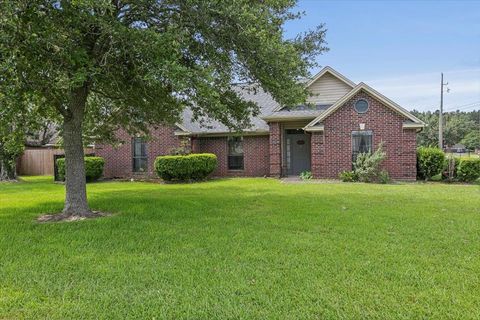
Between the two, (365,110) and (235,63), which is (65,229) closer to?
(235,63)

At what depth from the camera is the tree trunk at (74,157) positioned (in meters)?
9.11

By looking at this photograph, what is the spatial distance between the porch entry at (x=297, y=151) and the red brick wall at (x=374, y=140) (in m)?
2.36

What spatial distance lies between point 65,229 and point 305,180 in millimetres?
11983

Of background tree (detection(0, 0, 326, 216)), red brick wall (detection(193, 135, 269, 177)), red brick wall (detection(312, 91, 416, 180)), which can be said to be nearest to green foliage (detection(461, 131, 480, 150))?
red brick wall (detection(312, 91, 416, 180))

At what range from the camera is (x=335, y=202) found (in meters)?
10.6

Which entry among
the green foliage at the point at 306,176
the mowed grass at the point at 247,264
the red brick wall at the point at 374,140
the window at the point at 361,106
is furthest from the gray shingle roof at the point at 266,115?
the mowed grass at the point at 247,264

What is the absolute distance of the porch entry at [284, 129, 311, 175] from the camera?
2038 cm

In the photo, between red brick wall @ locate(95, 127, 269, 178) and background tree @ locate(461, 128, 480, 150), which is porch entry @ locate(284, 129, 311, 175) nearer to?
red brick wall @ locate(95, 127, 269, 178)

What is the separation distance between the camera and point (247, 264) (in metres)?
5.16

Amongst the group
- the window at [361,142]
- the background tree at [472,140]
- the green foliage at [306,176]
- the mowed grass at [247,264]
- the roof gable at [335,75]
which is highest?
the roof gable at [335,75]

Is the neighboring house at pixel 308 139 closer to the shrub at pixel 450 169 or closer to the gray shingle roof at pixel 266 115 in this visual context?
the gray shingle roof at pixel 266 115

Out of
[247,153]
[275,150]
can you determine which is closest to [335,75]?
[275,150]

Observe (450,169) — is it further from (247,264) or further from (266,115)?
(247,264)

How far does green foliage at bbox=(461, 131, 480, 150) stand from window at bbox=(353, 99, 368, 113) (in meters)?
72.8
